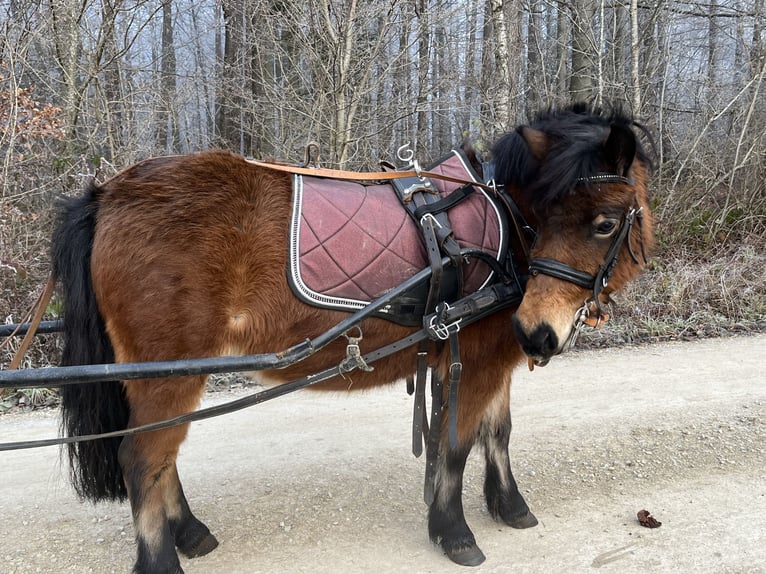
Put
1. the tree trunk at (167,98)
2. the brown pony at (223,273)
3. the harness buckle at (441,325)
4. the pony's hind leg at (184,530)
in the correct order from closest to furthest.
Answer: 1. the brown pony at (223,273)
2. the harness buckle at (441,325)
3. the pony's hind leg at (184,530)
4. the tree trunk at (167,98)

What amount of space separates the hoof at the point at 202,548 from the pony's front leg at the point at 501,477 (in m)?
1.38

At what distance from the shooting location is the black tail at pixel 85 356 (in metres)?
2.20

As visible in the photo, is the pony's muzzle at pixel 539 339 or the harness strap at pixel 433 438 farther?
the harness strap at pixel 433 438

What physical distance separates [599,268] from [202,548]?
7.19 feet

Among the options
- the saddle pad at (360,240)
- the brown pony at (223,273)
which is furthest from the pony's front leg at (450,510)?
the saddle pad at (360,240)

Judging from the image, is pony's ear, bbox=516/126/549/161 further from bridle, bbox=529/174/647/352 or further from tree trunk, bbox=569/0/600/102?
tree trunk, bbox=569/0/600/102

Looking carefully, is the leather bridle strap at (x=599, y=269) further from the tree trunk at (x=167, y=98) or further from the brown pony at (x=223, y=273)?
the tree trunk at (x=167, y=98)

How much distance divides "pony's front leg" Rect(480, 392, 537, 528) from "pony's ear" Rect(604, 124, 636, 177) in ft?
3.91

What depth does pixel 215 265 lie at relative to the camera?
83.7 inches

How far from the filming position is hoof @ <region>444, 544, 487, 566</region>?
8.07ft

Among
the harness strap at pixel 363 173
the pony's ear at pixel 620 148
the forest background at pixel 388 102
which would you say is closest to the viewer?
the pony's ear at pixel 620 148

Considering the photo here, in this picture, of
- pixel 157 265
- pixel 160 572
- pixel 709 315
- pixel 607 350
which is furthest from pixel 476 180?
pixel 709 315

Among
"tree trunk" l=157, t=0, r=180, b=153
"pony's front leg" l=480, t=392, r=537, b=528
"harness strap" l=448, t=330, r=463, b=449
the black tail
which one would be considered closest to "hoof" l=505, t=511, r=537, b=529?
"pony's front leg" l=480, t=392, r=537, b=528

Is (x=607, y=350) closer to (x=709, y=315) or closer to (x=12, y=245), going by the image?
(x=709, y=315)
